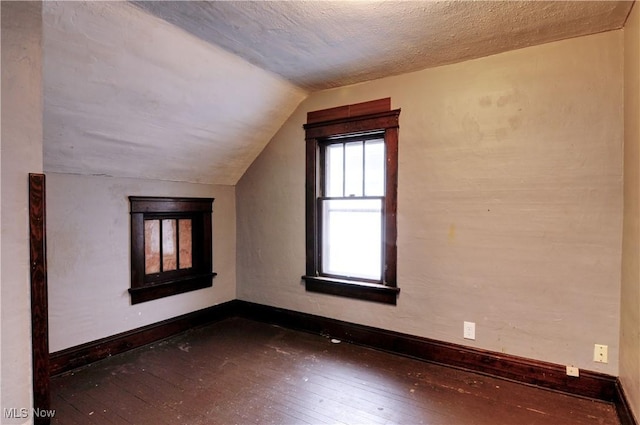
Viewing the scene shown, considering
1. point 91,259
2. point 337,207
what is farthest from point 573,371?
point 91,259

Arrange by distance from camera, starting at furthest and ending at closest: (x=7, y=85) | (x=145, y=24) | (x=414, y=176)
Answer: (x=414, y=176) → (x=145, y=24) → (x=7, y=85)

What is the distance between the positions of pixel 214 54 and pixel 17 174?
138 cm

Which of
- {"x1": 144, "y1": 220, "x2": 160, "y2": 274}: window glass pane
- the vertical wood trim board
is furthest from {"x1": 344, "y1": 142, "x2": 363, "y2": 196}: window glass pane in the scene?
the vertical wood trim board

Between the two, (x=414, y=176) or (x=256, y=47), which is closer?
(x=256, y=47)

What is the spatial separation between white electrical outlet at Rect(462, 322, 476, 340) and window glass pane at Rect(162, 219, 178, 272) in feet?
8.70

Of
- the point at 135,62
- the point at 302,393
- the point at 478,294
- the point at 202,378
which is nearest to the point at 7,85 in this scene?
the point at 135,62

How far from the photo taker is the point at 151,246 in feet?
10.5

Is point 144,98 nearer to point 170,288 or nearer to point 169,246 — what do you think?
point 169,246

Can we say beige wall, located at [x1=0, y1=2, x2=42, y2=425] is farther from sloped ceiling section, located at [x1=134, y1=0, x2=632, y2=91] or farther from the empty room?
sloped ceiling section, located at [x1=134, y1=0, x2=632, y2=91]

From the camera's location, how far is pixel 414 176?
9.20 feet

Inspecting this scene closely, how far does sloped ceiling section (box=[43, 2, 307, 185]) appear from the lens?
1.92 m

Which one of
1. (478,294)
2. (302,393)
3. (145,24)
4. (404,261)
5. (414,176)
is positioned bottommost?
(302,393)

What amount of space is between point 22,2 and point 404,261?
108 inches

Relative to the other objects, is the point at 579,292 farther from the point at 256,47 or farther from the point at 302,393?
the point at 256,47
